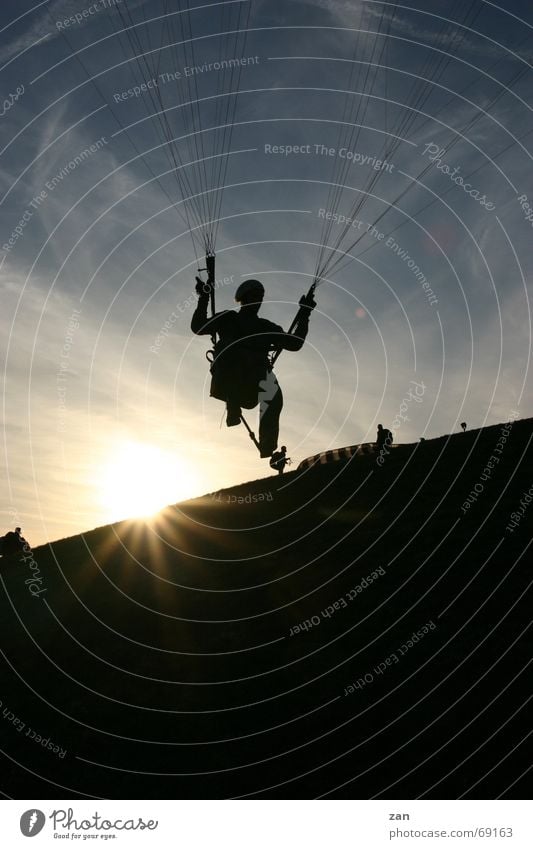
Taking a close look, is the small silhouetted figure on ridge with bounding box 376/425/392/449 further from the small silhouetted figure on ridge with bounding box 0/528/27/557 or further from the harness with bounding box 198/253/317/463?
the small silhouetted figure on ridge with bounding box 0/528/27/557

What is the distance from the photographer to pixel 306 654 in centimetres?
1080

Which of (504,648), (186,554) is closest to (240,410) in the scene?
(186,554)

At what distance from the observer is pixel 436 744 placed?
330 inches

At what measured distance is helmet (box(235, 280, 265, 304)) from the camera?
16.9 m

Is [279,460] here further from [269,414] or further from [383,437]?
[383,437]

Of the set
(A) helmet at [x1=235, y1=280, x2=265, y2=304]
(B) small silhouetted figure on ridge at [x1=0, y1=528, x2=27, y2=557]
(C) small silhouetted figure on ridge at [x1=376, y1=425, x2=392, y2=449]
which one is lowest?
(B) small silhouetted figure on ridge at [x1=0, y1=528, x2=27, y2=557]

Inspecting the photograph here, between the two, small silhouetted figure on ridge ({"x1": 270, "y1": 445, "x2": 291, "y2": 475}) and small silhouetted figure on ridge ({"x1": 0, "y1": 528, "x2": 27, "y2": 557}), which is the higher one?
small silhouetted figure on ridge ({"x1": 0, "y1": 528, "x2": 27, "y2": 557})

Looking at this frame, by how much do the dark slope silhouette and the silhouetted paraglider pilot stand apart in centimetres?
351

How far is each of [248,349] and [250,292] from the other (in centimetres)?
194

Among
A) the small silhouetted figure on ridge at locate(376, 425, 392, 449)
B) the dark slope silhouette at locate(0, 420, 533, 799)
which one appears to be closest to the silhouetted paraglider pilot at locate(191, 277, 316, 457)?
the dark slope silhouette at locate(0, 420, 533, 799)

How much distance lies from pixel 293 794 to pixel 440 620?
4.07 metres

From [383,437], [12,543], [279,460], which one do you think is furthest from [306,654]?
[12,543]
